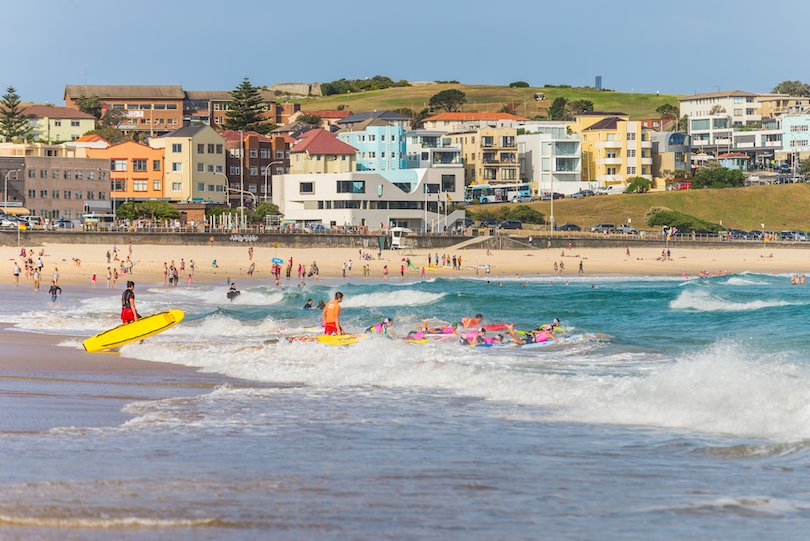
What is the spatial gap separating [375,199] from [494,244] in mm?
15396

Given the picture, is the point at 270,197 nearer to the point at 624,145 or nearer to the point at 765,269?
the point at 624,145

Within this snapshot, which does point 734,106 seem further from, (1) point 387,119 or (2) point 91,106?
(2) point 91,106

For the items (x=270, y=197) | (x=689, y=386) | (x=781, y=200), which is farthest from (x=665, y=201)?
(x=689, y=386)

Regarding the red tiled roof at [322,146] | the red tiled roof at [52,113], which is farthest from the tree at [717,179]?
the red tiled roof at [52,113]

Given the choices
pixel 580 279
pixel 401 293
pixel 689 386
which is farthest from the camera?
pixel 580 279

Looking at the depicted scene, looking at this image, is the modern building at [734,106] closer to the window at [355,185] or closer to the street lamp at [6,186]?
the window at [355,185]

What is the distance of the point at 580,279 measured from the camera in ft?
210

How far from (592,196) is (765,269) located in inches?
1624

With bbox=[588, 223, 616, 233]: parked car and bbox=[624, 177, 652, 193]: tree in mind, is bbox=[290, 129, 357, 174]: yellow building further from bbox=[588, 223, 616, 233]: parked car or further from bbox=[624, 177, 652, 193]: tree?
bbox=[624, 177, 652, 193]: tree

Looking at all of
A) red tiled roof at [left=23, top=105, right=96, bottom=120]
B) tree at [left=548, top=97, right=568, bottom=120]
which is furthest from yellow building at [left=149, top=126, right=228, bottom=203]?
tree at [left=548, top=97, right=568, bottom=120]

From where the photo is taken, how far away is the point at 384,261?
7450 centimetres

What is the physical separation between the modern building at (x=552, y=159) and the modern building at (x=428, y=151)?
10170mm

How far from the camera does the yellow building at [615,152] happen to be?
421ft

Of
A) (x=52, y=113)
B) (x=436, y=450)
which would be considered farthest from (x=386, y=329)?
(x=52, y=113)
